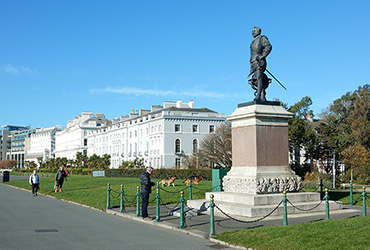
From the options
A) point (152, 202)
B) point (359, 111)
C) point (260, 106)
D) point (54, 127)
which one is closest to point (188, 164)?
point (359, 111)

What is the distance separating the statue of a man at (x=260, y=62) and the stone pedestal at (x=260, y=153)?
76 cm

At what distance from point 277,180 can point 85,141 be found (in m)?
101

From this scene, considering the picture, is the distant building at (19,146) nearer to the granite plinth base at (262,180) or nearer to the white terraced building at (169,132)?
the white terraced building at (169,132)

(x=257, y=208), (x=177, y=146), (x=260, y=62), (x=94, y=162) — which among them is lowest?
(x=257, y=208)

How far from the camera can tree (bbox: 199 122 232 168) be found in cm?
5331

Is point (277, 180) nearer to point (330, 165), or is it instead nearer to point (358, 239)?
point (358, 239)

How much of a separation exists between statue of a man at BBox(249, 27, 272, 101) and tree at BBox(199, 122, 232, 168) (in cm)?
3677

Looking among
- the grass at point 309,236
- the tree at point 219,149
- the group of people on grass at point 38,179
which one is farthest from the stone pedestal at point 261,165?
the tree at point 219,149

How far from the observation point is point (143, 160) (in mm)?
72875

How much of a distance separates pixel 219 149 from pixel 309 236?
149 feet

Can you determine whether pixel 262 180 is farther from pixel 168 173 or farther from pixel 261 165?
pixel 168 173

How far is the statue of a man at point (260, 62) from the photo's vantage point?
1573 cm

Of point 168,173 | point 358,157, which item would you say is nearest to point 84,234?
point 358,157

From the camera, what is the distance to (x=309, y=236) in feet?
31.0
